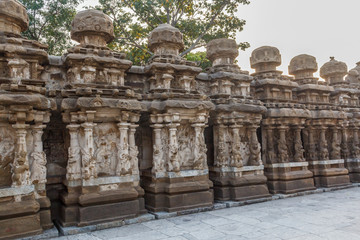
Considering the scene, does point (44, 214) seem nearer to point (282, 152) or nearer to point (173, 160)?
point (173, 160)

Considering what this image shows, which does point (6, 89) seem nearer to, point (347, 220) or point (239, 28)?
point (347, 220)

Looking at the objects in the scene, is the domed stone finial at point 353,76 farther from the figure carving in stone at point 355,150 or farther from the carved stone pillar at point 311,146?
the carved stone pillar at point 311,146

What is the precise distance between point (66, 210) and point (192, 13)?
13.9 m

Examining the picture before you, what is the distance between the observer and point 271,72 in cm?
983

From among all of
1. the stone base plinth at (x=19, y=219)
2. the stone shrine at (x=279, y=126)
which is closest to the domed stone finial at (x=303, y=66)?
the stone shrine at (x=279, y=126)

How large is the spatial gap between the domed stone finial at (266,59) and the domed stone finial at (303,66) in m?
1.62

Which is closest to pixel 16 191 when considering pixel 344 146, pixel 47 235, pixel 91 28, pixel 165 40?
pixel 47 235

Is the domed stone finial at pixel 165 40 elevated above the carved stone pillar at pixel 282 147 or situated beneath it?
elevated above

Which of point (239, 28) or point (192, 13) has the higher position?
point (192, 13)

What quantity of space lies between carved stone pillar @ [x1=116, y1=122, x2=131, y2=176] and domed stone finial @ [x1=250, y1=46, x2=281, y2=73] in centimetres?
576

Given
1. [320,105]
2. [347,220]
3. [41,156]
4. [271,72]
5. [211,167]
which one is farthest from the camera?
[320,105]

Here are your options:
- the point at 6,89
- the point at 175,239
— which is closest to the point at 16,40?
the point at 6,89

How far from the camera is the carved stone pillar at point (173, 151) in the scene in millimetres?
6762

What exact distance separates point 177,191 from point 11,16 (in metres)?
5.17
